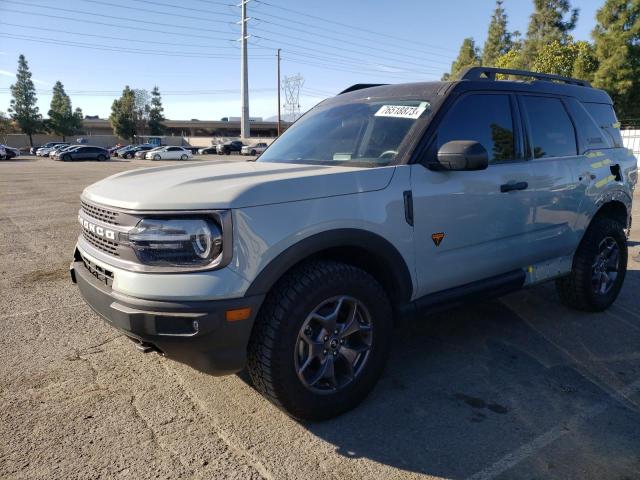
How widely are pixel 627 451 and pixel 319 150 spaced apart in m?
2.53

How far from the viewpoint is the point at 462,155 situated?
2.77 metres

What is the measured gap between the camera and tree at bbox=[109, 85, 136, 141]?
8162 cm

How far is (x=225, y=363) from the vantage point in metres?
→ 2.32

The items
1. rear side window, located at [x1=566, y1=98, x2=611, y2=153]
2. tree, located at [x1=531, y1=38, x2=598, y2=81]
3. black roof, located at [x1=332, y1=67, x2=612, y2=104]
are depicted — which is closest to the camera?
black roof, located at [x1=332, y1=67, x2=612, y2=104]

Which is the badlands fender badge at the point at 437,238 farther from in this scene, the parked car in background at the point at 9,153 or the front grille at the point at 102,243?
the parked car in background at the point at 9,153

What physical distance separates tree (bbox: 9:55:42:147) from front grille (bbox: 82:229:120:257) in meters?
85.6

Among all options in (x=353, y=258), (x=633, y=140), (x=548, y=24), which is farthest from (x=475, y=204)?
(x=548, y=24)

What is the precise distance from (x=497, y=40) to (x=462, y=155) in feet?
172

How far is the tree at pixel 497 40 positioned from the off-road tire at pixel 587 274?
48.7 m

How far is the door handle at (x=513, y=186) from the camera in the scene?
3.35 metres

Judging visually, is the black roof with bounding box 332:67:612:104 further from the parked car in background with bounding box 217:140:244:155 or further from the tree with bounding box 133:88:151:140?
the tree with bounding box 133:88:151:140

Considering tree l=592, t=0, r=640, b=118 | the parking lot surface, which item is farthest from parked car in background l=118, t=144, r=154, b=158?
the parking lot surface

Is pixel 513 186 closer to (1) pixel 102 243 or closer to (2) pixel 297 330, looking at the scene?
(2) pixel 297 330


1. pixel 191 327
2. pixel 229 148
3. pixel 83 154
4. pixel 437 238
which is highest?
pixel 437 238
